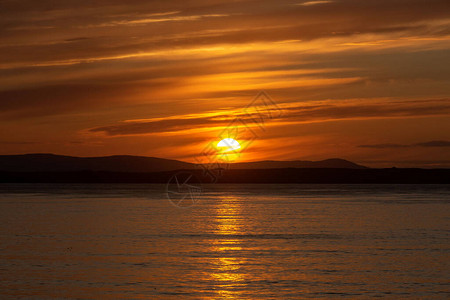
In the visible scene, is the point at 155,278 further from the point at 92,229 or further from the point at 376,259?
the point at 92,229

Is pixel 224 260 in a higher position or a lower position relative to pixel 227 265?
higher

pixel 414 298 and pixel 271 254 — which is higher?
pixel 271 254

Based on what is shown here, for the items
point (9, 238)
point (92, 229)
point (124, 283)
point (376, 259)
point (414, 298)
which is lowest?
point (414, 298)

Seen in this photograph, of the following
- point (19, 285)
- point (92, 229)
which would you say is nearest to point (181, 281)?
point (19, 285)

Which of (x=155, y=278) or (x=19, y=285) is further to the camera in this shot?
(x=155, y=278)

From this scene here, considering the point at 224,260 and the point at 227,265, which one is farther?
the point at 224,260

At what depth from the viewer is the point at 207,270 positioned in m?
30.7

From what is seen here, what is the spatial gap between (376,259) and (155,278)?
38.3 ft

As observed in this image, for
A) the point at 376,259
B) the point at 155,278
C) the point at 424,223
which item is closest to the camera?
the point at 155,278

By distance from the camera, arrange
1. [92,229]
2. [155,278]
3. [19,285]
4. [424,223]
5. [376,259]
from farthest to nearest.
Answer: [424,223] < [92,229] < [376,259] < [155,278] < [19,285]

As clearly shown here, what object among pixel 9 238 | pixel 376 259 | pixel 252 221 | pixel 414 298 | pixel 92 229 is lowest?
pixel 414 298

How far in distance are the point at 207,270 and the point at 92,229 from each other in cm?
2215

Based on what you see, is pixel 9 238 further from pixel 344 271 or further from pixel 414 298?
pixel 414 298

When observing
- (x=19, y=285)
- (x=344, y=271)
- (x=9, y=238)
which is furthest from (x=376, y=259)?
(x=9, y=238)
